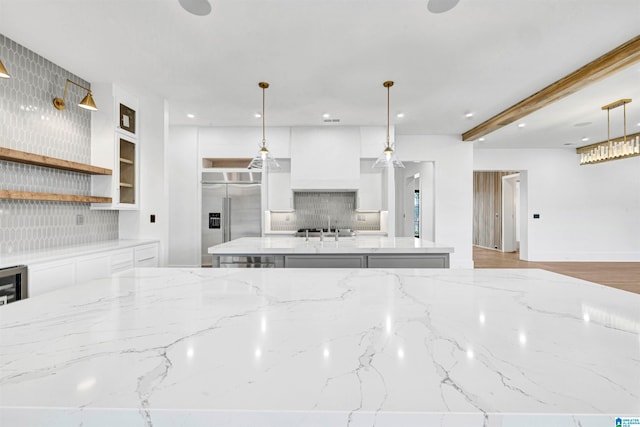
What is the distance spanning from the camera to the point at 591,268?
6164mm

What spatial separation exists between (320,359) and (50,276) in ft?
9.05

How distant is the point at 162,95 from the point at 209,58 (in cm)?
133

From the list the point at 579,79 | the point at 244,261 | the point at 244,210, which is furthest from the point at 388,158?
the point at 244,210

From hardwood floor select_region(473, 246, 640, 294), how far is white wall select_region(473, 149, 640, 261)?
0.40 m

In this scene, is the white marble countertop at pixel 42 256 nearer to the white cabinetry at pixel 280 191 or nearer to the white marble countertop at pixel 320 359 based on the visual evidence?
the white marble countertop at pixel 320 359

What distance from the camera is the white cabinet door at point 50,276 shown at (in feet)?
7.36

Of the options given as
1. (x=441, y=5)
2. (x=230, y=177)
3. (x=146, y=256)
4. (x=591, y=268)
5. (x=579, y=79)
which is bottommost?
(x=591, y=268)

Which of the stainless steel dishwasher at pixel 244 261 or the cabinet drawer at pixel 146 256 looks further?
the cabinet drawer at pixel 146 256

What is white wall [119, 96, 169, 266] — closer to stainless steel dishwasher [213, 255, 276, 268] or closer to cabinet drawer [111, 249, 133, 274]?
cabinet drawer [111, 249, 133, 274]

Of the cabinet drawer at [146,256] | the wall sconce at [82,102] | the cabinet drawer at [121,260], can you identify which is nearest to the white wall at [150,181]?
the cabinet drawer at [146,256]

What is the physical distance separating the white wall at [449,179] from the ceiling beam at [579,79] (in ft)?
4.22

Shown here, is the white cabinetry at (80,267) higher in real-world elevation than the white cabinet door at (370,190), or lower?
lower

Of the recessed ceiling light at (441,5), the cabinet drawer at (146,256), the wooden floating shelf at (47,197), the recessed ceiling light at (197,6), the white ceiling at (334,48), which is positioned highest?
the white ceiling at (334,48)

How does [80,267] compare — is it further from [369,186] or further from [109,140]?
[369,186]
